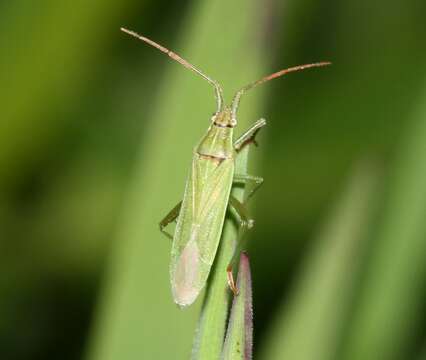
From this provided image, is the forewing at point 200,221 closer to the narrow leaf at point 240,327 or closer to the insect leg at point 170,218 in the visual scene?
the insect leg at point 170,218

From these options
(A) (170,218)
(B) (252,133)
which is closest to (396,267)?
(B) (252,133)

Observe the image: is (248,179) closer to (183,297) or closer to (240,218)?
(240,218)

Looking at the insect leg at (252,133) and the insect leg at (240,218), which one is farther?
the insect leg at (252,133)

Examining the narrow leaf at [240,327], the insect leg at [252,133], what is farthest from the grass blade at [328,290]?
the narrow leaf at [240,327]

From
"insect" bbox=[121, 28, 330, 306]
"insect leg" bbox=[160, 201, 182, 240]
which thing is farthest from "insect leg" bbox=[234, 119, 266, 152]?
"insect leg" bbox=[160, 201, 182, 240]

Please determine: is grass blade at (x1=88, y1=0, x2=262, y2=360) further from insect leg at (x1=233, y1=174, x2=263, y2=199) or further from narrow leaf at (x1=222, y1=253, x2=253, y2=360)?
narrow leaf at (x1=222, y1=253, x2=253, y2=360)
